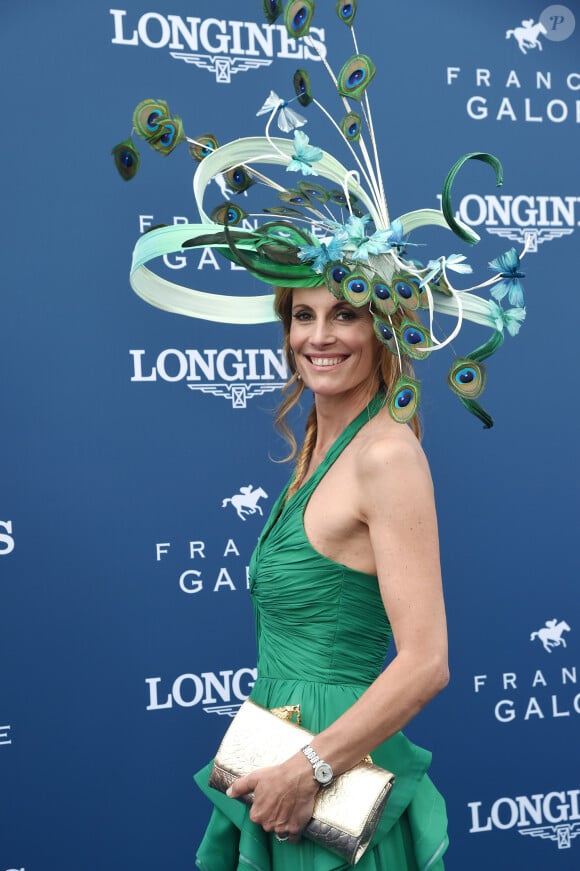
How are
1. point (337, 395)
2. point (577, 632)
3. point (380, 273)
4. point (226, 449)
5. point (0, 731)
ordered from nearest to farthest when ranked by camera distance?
1. point (380, 273)
2. point (337, 395)
3. point (0, 731)
4. point (226, 449)
5. point (577, 632)

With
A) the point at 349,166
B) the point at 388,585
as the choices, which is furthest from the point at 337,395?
the point at 349,166

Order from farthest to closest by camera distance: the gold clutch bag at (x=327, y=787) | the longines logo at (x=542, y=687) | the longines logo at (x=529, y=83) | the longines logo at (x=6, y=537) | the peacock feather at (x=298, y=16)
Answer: the longines logo at (x=542, y=687) < the longines logo at (x=529, y=83) < the longines logo at (x=6, y=537) < the peacock feather at (x=298, y=16) < the gold clutch bag at (x=327, y=787)

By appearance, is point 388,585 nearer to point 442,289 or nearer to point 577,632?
point 442,289

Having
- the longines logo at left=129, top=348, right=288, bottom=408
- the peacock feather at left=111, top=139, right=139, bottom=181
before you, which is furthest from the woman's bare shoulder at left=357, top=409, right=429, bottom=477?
the longines logo at left=129, top=348, right=288, bottom=408

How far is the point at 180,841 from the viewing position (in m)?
2.96

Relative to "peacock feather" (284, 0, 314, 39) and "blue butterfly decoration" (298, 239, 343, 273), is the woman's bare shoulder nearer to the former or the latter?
"blue butterfly decoration" (298, 239, 343, 273)

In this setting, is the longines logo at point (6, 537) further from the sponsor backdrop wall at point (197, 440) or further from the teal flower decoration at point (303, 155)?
the teal flower decoration at point (303, 155)

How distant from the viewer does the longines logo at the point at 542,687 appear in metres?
3.23

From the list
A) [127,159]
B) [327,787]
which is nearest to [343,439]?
[327,787]

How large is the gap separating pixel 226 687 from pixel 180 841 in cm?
42

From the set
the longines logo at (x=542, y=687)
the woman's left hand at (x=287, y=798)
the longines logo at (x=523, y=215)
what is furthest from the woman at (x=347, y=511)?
the longines logo at (x=542, y=687)

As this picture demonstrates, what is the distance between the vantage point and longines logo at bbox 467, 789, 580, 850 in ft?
10.6

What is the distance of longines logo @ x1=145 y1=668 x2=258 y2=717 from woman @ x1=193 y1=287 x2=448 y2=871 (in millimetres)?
981

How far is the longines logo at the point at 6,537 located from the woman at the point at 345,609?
1.05 meters
